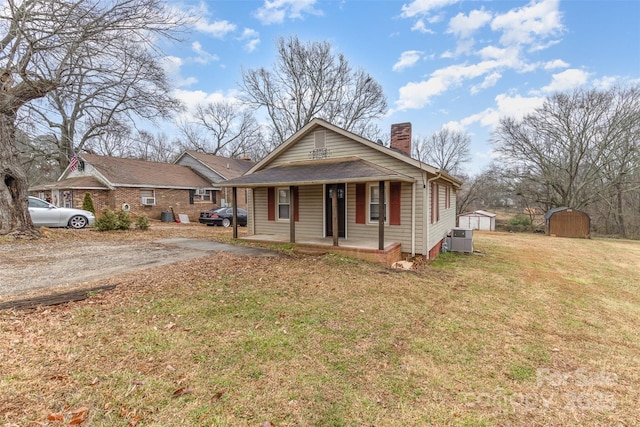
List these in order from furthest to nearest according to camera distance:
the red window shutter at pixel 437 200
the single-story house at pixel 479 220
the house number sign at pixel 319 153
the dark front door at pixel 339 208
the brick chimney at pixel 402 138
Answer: the single-story house at pixel 479 220 < the brick chimney at pixel 402 138 < the red window shutter at pixel 437 200 < the house number sign at pixel 319 153 < the dark front door at pixel 339 208

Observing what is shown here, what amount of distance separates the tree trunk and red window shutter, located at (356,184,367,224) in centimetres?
1068

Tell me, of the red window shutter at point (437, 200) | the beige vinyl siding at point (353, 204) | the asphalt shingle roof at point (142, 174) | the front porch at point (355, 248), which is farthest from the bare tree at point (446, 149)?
the front porch at point (355, 248)

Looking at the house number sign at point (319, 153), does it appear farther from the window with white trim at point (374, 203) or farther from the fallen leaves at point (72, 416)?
the fallen leaves at point (72, 416)

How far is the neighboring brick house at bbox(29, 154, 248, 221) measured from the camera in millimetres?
→ 17938

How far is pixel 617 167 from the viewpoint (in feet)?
79.6

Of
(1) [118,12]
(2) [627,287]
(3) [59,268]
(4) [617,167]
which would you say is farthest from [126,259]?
(4) [617,167]

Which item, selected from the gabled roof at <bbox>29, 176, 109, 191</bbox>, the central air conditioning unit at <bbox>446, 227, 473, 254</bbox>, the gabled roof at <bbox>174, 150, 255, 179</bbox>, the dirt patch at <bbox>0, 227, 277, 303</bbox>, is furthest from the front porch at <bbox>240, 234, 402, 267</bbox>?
the gabled roof at <bbox>174, 150, 255, 179</bbox>

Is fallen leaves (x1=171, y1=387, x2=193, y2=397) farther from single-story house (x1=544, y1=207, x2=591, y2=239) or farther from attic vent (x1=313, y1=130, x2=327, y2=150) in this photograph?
single-story house (x1=544, y1=207, x2=591, y2=239)

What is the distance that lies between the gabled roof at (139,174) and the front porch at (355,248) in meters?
13.6

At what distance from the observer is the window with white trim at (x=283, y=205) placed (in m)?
10.9

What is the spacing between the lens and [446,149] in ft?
126

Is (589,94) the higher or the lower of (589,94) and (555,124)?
the higher

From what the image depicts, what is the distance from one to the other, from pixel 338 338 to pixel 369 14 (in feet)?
47.4

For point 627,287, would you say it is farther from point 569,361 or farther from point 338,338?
point 338,338
